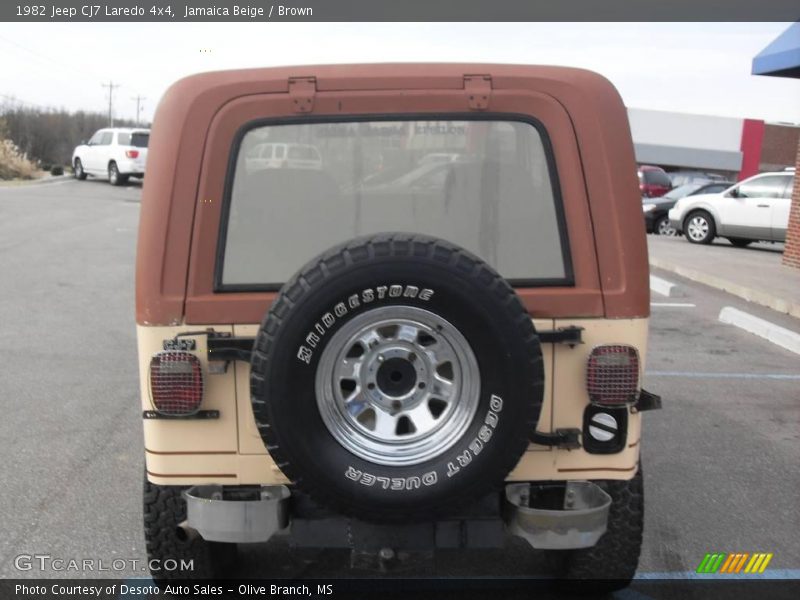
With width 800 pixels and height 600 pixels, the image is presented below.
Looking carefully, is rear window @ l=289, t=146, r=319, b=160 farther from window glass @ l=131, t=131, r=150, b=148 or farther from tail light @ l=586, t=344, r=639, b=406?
window glass @ l=131, t=131, r=150, b=148

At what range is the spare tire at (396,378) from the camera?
2693 millimetres

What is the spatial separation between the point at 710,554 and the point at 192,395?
259cm

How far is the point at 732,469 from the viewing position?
5.34m

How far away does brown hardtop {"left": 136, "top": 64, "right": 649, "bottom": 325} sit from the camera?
3.08 m

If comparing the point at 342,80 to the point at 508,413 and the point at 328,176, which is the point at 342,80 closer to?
the point at 328,176

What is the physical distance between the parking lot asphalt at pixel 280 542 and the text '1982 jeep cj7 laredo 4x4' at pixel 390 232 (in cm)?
66

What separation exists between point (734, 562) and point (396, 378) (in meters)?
2.18

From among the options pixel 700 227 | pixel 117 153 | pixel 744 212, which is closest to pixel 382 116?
pixel 744 212

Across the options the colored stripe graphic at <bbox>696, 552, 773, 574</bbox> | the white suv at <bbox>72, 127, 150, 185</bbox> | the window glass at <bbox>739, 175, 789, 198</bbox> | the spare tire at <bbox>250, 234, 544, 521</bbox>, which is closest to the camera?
the spare tire at <bbox>250, 234, 544, 521</bbox>

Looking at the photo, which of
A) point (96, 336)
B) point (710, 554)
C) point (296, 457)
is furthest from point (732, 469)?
point (96, 336)

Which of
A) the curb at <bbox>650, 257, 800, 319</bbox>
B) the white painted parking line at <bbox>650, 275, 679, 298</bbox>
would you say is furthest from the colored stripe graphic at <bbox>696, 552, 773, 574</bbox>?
the white painted parking line at <bbox>650, 275, 679, 298</bbox>

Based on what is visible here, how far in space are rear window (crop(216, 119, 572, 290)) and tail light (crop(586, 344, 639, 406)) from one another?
0.98 ft

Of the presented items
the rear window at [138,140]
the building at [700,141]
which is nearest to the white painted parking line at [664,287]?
the rear window at [138,140]

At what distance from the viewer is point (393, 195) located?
325 centimetres
